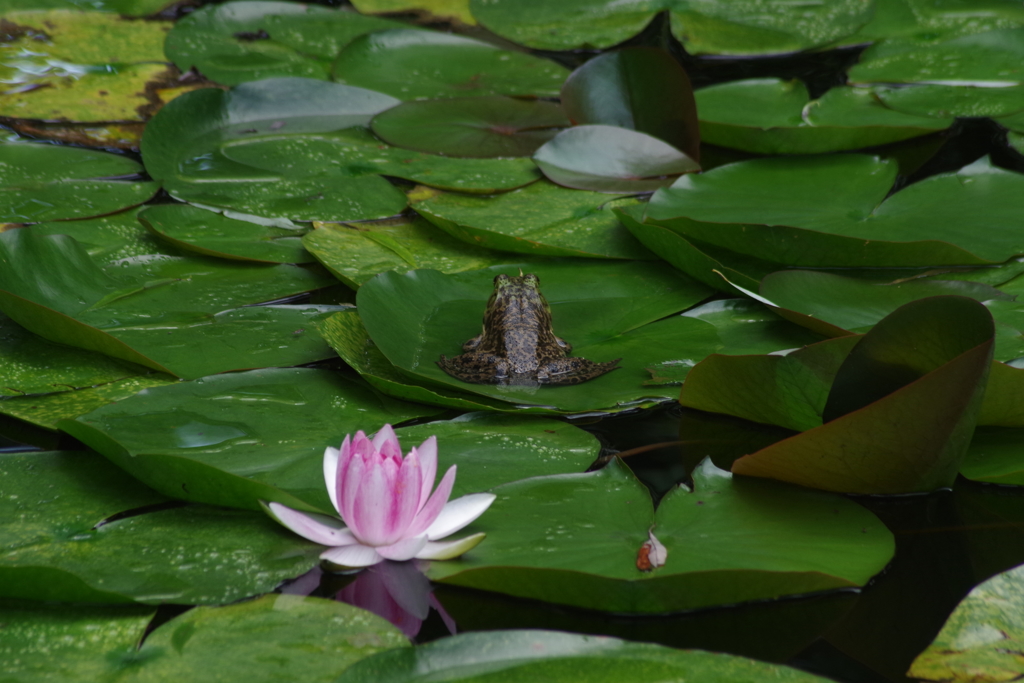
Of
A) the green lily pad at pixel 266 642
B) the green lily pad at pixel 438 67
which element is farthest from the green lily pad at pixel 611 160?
the green lily pad at pixel 266 642

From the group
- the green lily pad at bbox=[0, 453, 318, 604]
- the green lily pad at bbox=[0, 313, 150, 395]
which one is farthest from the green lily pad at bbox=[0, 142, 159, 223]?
the green lily pad at bbox=[0, 453, 318, 604]

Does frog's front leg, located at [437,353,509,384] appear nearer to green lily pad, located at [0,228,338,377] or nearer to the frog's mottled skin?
the frog's mottled skin

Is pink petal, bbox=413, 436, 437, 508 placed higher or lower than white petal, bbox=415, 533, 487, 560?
higher

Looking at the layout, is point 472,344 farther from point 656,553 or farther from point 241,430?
point 656,553

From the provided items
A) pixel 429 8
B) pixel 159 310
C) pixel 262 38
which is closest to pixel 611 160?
pixel 159 310

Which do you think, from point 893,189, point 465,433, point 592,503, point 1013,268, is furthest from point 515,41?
point 592,503

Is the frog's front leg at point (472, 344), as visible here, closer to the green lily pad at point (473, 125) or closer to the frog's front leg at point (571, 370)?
the frog's front leg at point (571, 370)
